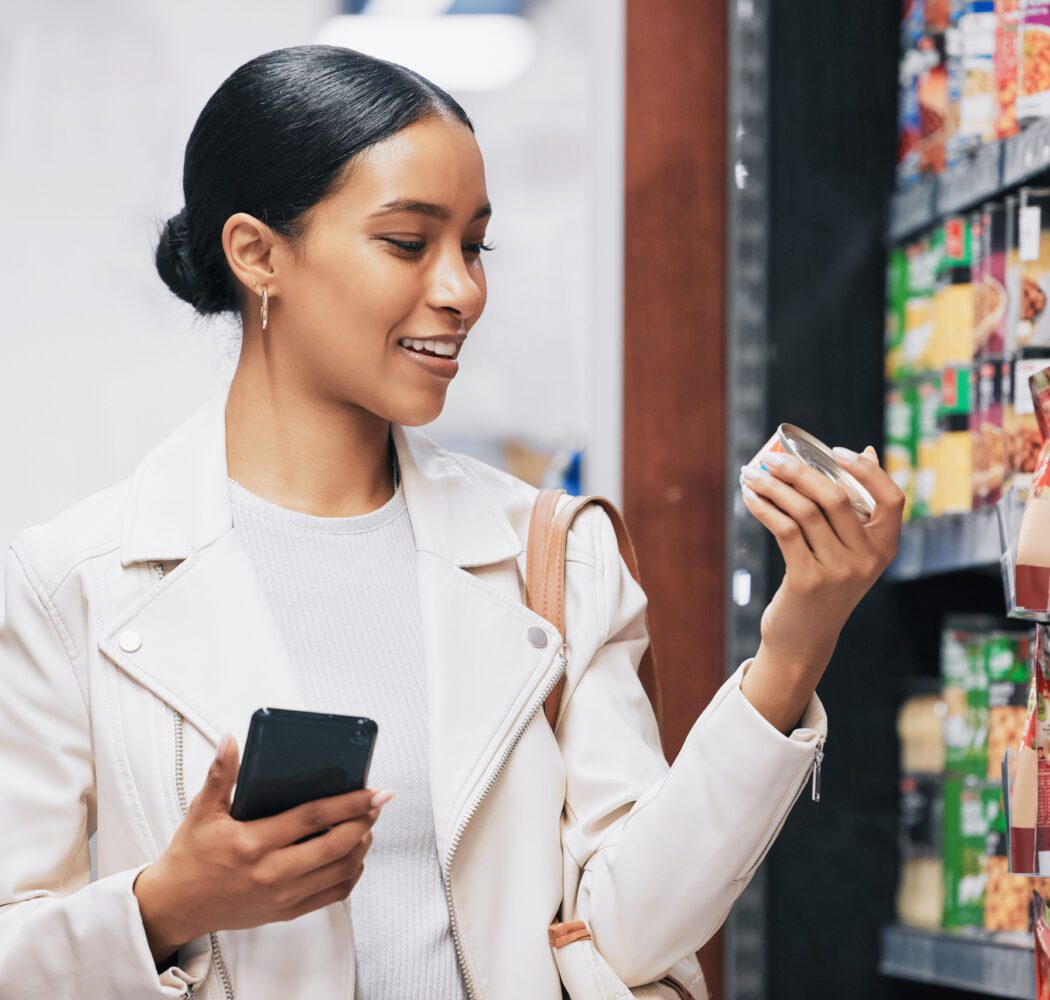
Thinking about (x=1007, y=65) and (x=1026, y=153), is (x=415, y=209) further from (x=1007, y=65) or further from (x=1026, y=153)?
(x=1007, y=65)

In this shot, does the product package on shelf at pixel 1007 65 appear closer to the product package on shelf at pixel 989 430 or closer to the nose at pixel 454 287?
the product package on shelf at pixel 989 430

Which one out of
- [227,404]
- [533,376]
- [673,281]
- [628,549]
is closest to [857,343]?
[673,281]

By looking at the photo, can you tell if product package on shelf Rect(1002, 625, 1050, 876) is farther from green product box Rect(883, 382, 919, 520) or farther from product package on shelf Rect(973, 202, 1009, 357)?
green product box Rect(883, 382, 919, 520)

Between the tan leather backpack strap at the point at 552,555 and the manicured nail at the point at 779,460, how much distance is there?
342 millimetres

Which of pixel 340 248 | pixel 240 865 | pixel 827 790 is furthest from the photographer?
pixel 827 790

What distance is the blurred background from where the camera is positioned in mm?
2191

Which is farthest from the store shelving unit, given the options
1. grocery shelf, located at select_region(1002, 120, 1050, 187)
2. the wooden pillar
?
the wooden pillar

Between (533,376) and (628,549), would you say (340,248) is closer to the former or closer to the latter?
(628,549)

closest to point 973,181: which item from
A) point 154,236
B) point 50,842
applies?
point 154,236

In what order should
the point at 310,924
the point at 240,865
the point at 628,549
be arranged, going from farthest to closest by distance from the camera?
the point at 628,549 < the point at 310,924 < the point at 240,865

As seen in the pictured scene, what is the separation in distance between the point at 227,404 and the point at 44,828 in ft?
1.51

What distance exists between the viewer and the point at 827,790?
2.23m

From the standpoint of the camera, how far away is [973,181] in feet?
6.17

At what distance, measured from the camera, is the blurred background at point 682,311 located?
2.19 meters
